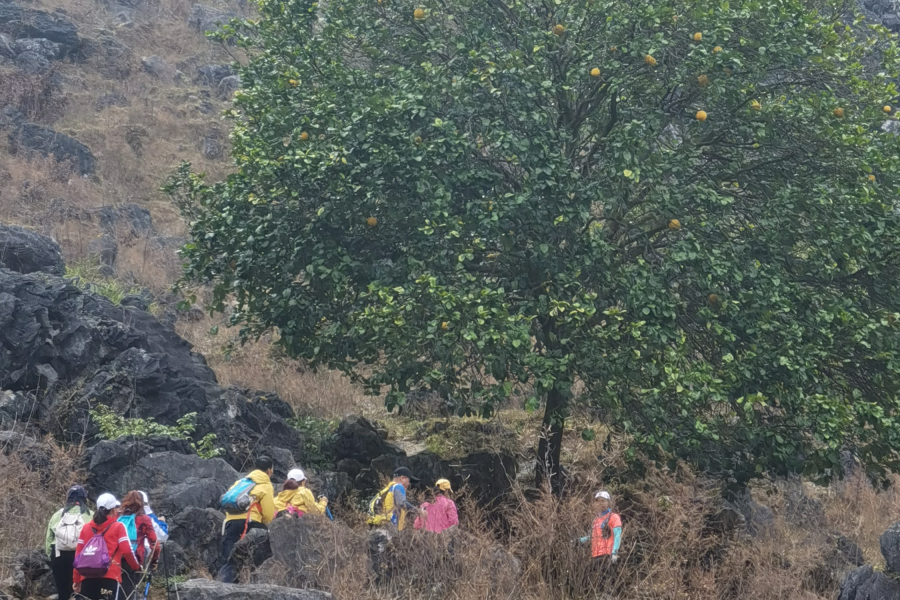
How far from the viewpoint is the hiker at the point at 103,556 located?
24.3 ft

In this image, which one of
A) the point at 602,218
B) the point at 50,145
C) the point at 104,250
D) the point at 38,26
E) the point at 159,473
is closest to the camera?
the point at 159,473

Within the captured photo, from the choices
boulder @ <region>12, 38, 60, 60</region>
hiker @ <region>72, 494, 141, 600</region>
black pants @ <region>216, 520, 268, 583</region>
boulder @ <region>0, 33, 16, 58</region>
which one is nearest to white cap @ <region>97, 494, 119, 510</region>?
hiker @ <region>72, 494, 141, 600</region>

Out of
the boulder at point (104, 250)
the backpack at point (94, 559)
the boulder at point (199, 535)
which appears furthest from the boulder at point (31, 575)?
the boulder at point (104, 250)

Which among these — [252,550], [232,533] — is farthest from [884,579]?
[232,533]

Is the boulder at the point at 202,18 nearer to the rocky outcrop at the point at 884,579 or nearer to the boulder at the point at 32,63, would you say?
the boulder at the point at 32,63

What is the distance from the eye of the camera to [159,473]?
1056 centimetres

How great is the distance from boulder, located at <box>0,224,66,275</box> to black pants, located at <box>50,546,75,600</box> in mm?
8718

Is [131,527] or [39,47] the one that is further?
[39,47]

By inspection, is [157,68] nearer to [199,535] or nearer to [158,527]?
[199,535]

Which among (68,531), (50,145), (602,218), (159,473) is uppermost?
(50,145)

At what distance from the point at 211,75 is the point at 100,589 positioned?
3015cm

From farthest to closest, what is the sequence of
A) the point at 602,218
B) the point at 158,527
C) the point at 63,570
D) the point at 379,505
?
1. the point at 602,218
2. the point at 379,505
3. the point at 158,527
4. the point at 63,570

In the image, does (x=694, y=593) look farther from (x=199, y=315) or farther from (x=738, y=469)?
(x=199, y=315)

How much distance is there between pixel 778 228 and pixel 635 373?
253 centimetres
